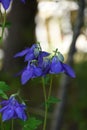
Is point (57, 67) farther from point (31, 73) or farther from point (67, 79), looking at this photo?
point (67, 79)

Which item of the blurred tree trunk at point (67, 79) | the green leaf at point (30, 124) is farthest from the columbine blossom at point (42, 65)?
the blurred tree trunk at point (67, 79)

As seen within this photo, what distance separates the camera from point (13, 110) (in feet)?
4.69

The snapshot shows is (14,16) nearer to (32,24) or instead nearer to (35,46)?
(32,24)

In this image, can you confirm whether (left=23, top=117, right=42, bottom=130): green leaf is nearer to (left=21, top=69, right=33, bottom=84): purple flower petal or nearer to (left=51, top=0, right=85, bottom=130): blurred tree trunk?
(left=21, top=69, right=33, bottom=84): purple flower petal

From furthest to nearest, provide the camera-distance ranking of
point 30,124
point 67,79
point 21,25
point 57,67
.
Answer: point 21,25, point 67,79, point 30,124, point 57,67

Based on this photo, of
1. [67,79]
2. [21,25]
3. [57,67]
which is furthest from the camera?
[21,25]

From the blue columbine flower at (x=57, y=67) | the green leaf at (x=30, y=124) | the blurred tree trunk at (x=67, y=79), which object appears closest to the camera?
the blue columbine flower at (x=57, y=67)

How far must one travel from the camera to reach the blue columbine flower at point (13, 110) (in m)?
1.42

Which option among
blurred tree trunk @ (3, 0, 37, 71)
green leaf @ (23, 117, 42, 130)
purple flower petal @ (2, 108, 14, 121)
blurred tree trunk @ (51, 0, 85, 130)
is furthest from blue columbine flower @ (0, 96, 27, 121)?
blurred tree trunk @ (3, 0, 37, 71)

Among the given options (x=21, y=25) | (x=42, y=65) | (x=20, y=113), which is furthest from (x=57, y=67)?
(x=21, y=25)

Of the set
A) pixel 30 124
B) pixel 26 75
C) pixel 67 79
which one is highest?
pixel 26 75

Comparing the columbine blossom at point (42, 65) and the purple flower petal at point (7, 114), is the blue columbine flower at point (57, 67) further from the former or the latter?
the purple flower petal at point (7, 114)

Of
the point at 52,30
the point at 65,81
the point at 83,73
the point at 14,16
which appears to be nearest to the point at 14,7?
the point at 14,16

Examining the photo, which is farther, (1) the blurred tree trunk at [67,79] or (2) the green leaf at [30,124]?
(1) the blurred tree trunk at [67,79]
